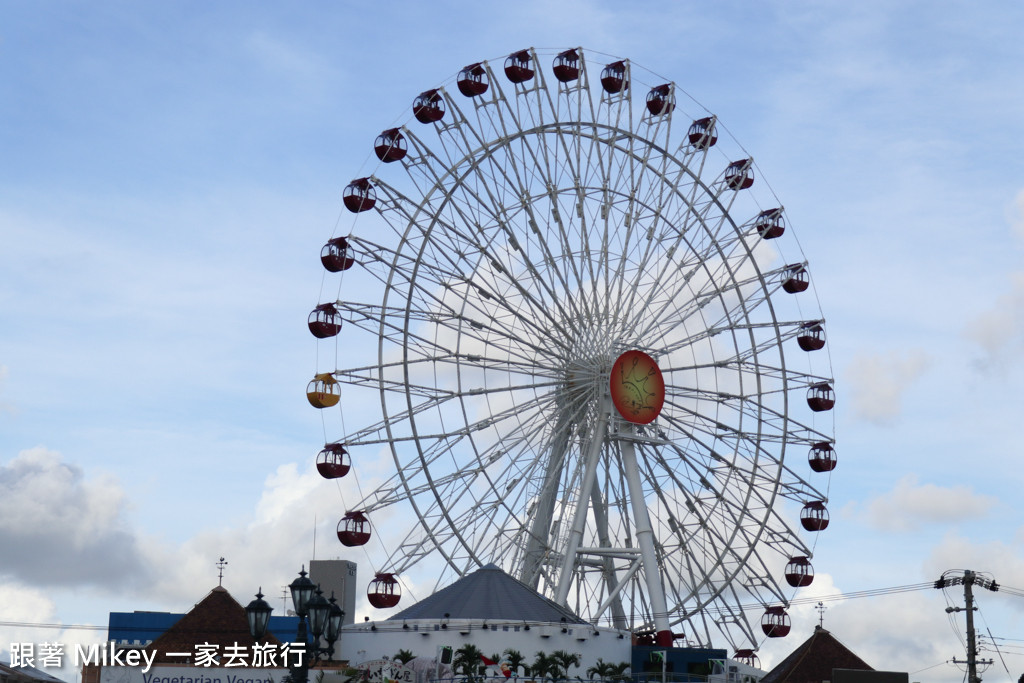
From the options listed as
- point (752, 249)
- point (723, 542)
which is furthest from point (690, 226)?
point (723, 542)

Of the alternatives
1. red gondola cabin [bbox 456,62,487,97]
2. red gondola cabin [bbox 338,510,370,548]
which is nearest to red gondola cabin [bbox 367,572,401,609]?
red gondola cabin [bbox 338,510,370,548]

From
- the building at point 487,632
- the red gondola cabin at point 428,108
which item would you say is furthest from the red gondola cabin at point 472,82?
the building at point 487,632

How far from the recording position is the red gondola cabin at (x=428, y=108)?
172ft

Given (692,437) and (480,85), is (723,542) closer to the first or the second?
(692,437)

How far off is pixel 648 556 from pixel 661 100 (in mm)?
18416

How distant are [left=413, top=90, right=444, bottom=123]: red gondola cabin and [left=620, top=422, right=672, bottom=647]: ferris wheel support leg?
Result: 1349cm

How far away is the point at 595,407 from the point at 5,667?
2317cm

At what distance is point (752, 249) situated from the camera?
5853 centimetres

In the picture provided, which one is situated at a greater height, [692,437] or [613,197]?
[613,197]

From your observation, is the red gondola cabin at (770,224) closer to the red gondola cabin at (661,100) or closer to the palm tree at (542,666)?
the red gondola cabin at (661,100)

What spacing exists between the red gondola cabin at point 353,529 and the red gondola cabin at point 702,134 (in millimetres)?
21421

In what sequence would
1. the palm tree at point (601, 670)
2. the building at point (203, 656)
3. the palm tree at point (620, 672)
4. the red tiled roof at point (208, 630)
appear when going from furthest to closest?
the palm tree at point (601, 670), the palm tree at point (620, 672), the red tiled roof at point (208, 630), the building at point (203, 656)

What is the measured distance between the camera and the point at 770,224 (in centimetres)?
5931

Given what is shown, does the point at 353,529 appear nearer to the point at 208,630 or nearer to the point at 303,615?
the point at 208,630
